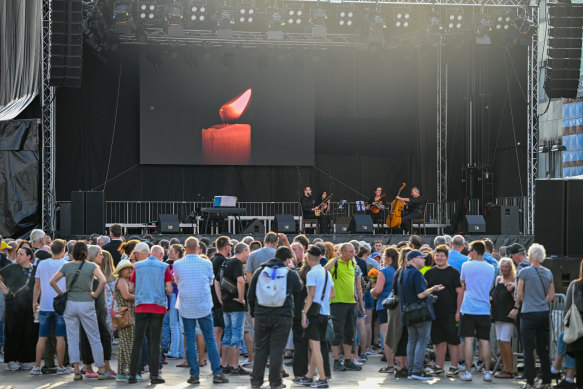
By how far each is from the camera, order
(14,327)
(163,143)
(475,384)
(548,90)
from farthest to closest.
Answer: (163,143)
(548,90)
(14,327)
(475,384)

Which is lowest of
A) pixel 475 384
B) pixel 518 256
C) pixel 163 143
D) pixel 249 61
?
pixel 475 384

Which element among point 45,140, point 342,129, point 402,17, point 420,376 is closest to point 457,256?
point 420,376

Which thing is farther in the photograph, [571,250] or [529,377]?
[571,250]

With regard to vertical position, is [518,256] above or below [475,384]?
above

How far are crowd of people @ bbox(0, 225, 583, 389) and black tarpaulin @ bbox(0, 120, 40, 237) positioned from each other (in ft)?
29.2

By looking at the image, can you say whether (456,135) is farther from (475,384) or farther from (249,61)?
(475,384)

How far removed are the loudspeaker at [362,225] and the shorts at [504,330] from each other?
11305 millimetres

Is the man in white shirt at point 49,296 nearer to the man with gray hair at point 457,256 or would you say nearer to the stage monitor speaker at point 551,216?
the man with gray hair at point 457,256

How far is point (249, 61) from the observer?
24406mm

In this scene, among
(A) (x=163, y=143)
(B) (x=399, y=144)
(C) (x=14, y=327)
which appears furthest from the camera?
(B) (x=399, y=144)

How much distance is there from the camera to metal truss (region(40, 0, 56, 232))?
63.3ft

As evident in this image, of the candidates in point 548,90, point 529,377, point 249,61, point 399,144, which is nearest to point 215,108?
point 249,61

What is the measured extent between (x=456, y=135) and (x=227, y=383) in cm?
1702

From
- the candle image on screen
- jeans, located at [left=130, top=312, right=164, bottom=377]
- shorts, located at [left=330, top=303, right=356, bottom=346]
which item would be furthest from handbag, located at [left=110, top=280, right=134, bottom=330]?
the candle image on screen
